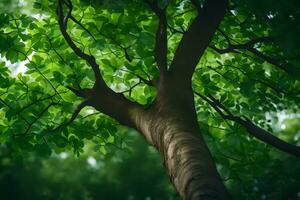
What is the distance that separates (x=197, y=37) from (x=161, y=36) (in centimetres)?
33

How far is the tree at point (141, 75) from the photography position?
368 centimetres

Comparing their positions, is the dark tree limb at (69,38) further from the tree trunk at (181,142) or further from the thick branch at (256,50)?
the thick branch at (256,50)

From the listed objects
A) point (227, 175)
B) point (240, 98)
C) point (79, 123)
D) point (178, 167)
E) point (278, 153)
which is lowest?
point (178, 167)

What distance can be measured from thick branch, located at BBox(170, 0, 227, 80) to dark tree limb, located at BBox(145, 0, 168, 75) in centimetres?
11

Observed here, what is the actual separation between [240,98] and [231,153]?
934mm

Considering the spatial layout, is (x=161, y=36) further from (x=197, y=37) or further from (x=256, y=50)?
(x=256, y=50)

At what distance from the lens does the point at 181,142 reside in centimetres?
323

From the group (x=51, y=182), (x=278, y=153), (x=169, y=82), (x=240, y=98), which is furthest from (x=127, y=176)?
(x=169, y=82)

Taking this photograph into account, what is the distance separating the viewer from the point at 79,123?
488 centimetres

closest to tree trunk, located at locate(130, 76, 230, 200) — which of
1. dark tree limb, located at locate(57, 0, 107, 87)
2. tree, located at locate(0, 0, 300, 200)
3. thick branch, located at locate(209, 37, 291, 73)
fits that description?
tree, located at locate(0, 0, 300, 200)

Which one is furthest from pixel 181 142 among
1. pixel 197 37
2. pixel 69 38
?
pixel 69 38

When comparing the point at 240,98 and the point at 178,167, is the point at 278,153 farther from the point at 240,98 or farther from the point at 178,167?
the point at 178,167

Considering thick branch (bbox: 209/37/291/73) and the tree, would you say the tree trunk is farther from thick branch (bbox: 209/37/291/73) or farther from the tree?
thick branch (bbox: 209/37/291/73)

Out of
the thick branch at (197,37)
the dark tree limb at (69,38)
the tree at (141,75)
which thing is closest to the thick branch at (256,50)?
the tree at (141,75)
